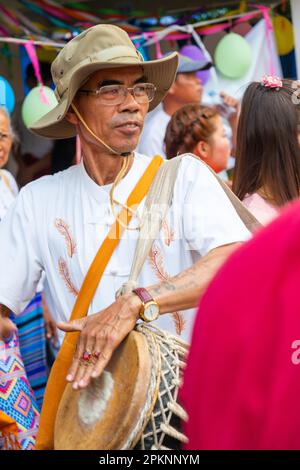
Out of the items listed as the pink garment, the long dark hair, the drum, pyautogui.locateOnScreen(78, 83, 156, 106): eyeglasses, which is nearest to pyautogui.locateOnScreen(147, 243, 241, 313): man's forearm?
the drum

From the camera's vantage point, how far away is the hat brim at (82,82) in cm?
279

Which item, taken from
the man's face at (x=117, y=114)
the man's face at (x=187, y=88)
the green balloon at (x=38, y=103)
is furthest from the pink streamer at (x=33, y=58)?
the man's face at (x=117, y=114)

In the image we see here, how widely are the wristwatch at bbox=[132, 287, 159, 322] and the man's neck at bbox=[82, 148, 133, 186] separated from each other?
61cm

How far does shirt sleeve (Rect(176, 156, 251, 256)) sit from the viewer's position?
100 inches

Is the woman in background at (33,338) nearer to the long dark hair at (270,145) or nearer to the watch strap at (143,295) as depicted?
the long dark hair at (270,145)

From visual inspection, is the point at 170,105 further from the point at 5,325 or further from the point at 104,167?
the point at 5,325

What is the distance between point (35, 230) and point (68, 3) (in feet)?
11.4

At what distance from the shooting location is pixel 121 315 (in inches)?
91.2

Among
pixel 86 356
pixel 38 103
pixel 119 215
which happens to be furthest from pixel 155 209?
pixel 38 103

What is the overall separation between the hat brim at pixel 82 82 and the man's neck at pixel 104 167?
0.17m

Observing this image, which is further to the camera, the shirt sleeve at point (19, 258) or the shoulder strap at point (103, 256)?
the shirt sleeve at point (19, 258)

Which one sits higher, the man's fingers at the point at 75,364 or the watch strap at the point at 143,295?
the watch strap at the point at 143,295

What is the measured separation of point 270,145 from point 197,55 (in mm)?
2597
